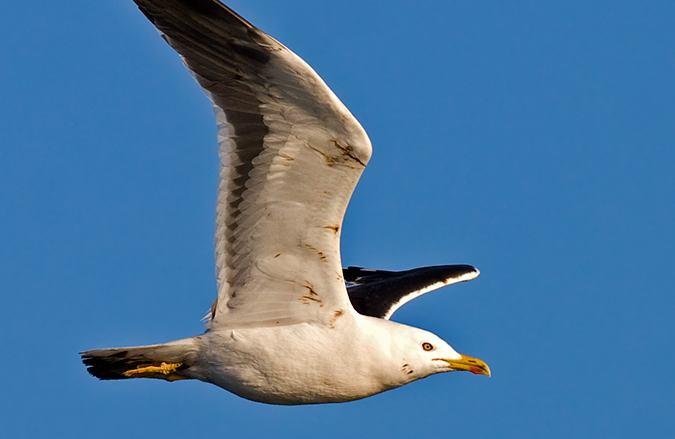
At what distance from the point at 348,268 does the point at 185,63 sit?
526 cm

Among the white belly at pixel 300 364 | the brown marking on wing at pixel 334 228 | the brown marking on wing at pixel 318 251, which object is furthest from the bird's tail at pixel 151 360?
the brown marking on wing at pixel 334 228

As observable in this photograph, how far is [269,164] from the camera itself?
12125 mm

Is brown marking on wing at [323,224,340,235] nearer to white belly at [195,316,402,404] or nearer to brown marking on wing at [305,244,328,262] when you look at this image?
brown marking on wing at [305,244,328,262]

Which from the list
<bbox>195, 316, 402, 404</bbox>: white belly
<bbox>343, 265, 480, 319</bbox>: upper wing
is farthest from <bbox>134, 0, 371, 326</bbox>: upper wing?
<bbox>343, 265, 480, 319</bbox>: upper wing

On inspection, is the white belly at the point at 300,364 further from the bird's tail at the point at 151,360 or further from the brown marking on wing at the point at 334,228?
the brown marking on wing at the point at 334,228

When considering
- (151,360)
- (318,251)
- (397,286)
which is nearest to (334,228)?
(318,251)

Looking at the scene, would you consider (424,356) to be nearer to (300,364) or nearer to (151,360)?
(300,364)

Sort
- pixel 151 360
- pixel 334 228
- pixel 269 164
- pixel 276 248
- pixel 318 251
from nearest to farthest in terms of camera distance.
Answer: pixel 269 164, pixel 334 228, pixel 318 251, pixel 276 248, pixel 151 360

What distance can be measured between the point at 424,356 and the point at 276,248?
1.59 meters

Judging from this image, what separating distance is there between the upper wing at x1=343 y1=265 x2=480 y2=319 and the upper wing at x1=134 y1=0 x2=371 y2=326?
1.70m

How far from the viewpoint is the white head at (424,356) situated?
12.8 m

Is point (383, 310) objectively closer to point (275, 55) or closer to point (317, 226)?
point (317, 226)

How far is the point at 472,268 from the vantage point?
15523 millimetres

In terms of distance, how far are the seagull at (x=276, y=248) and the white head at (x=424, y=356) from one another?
12mm
